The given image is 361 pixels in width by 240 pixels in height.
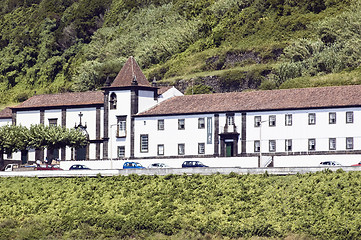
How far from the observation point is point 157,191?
71.2 m

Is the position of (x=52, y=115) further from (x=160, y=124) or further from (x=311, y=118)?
(x=311, y=118)

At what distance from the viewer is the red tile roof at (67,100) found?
10594 centimetres

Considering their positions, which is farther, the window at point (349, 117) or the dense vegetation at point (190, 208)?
the window at point (349, 117)

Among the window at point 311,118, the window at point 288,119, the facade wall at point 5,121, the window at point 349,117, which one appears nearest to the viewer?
→ the window at point 349,117

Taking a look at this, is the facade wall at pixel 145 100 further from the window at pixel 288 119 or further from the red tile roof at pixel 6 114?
the red tile roof at pixel 6 114

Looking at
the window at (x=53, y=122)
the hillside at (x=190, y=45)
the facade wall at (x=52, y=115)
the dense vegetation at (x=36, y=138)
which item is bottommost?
the dense vegetation at (x=36, y=138)

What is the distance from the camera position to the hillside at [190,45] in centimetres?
12581

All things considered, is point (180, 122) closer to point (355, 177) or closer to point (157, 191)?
point (157, 191)

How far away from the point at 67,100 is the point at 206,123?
69.5 ft

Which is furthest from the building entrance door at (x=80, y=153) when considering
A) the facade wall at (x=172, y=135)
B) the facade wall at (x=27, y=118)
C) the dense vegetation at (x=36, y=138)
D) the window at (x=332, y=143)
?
the window at (x=332, y=143)

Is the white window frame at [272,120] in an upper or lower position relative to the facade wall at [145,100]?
lower

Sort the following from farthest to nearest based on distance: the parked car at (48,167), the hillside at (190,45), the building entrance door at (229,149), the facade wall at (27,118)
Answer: the hillside at (190,45) → the facade wall at (27,118) → the building entrance door at (229,149) → the parked car at (48,167)

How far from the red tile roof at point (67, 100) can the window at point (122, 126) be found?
180 inches

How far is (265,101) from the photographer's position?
309 ft
